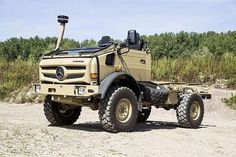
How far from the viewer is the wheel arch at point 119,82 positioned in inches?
370

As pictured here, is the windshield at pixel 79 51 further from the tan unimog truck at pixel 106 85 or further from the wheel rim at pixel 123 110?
the wheel rim at pixel 123 110

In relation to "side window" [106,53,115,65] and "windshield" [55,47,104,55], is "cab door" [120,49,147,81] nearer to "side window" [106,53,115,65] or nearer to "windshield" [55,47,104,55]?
"side window" [106,53,115,65]

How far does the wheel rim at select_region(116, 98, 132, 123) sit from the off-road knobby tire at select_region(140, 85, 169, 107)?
95 cm

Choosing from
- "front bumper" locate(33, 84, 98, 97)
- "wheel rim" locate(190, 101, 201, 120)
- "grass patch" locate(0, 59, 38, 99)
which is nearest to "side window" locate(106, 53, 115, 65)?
"front bumper" locate(33, 84, 98, 97)

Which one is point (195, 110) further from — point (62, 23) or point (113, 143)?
point (113, 143)

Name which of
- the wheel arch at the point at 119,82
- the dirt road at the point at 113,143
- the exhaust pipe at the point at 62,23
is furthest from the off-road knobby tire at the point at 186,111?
the exhaust pipe at the point at 62,23

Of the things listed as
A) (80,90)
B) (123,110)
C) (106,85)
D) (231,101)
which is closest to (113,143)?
(106,85)

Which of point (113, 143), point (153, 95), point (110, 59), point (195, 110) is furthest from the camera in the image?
point (195, 110)

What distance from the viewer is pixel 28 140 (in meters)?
7.81

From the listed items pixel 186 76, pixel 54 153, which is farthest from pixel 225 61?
pixel 54 153

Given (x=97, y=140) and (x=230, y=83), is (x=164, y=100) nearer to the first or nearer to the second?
(x=97, y=140)

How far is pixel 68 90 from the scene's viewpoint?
962 centimetres

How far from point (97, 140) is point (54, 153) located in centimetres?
157

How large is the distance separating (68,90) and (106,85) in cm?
85
